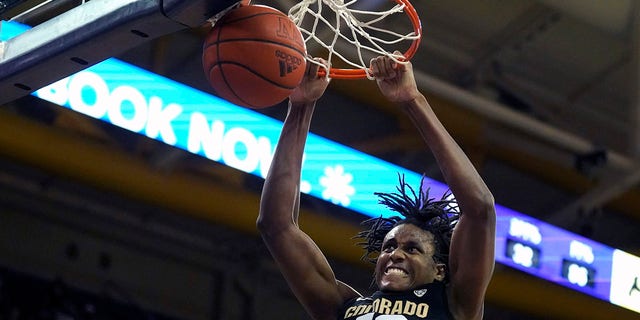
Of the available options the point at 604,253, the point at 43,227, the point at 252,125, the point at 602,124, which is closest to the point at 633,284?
the point at 604,253

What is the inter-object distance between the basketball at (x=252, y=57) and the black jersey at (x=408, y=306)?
26.1 inches

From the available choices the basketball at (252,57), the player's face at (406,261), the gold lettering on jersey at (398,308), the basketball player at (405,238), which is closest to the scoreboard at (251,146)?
the basketball player at (405,238)

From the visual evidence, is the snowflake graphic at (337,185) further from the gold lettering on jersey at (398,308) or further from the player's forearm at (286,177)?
the gold lettering on jersey at (398,308)

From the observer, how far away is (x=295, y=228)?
13.1 ft

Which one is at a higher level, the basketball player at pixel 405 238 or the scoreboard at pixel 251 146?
the scoreboard at pixel 251 146

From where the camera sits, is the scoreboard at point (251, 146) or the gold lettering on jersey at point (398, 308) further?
the scoreboard at point (251, 146)

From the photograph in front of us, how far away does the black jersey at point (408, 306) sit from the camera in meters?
3.69

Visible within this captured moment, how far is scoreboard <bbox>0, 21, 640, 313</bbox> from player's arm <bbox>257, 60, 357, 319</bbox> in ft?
9.56

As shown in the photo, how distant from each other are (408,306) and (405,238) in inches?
9.8

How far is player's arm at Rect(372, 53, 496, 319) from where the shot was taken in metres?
3.69

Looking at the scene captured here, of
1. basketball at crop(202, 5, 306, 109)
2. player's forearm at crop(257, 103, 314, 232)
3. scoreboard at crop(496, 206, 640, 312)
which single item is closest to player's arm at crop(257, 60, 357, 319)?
player's forearm at crop(257, 103, 314, 232)

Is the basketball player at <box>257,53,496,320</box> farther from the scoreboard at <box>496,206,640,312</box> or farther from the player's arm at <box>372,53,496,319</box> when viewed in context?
the scoreboard at <box>496,206,640,312</box>

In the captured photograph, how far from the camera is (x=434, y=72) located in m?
9.88

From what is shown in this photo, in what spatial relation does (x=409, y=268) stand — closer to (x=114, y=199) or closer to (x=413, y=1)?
(x=413, y=1)
